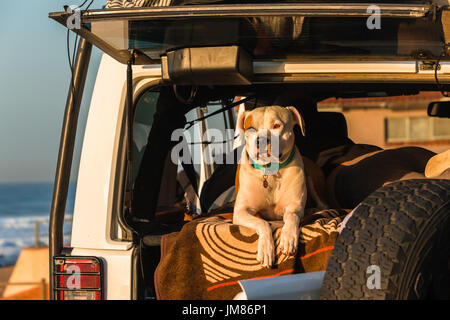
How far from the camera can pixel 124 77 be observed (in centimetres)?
322

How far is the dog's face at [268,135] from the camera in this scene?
349cm

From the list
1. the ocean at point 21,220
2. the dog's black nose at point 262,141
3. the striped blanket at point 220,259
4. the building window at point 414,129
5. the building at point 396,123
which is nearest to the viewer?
the striped blanket at point 220,259

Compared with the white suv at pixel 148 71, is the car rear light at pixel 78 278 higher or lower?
lower

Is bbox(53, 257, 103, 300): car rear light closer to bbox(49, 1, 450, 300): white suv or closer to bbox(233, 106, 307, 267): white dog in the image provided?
bbox(49, 1, 450, 300): white suv

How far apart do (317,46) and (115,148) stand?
109 centimetres

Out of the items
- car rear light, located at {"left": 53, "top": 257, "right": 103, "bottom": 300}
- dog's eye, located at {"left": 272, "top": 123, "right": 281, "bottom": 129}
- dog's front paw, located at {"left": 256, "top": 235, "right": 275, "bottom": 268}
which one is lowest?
car rear light, located at {"left": 53, "top": 257, "right": 103, "bottom": 300}

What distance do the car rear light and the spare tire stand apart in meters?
1.16

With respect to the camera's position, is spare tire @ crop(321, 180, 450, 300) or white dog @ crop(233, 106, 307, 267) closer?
spare tire @ crop(321, 180, 450, 300)

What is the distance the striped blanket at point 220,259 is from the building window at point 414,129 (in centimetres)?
4139

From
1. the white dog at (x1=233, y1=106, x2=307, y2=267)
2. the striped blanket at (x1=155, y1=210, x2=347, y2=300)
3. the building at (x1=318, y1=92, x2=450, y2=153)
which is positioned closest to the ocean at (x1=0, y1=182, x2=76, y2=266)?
the building at (x1=318, y1=92, x2=450, y2=153)

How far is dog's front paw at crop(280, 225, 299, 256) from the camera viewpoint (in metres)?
2.86

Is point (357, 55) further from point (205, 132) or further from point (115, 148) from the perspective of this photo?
point (205, 132)

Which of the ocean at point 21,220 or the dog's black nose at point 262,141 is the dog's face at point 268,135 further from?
the ocean at point 21,220

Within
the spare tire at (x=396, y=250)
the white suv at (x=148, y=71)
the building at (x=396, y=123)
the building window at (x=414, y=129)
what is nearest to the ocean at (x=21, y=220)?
the building at (x=396, y=123)
